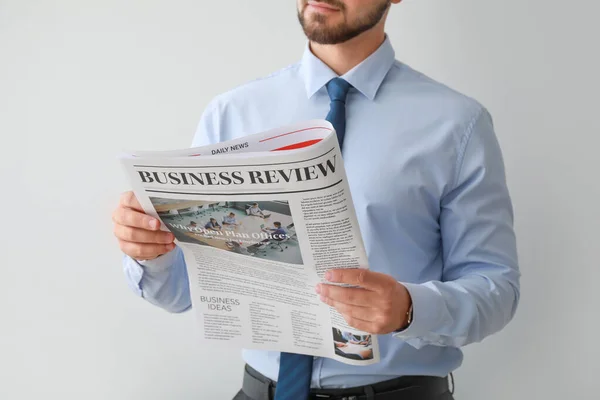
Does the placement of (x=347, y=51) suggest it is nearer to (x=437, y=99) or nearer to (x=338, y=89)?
(x=338, y=89)

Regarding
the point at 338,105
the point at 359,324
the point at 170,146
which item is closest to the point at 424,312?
the point at 359,324

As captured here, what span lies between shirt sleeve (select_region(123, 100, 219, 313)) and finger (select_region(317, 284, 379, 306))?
14.1 inches

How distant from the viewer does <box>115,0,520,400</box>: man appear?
1257 mm

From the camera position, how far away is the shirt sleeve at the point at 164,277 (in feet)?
4.10

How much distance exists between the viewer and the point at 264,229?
1014mm

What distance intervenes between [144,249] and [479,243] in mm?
579

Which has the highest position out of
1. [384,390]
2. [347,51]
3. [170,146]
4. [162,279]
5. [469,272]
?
[347,51]

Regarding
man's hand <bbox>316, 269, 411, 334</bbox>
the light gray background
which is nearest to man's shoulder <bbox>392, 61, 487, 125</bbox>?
the light gray background

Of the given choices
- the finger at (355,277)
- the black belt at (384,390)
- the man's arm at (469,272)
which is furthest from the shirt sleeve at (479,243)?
the finger at (355,277)

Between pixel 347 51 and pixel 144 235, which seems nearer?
pixel 144 235

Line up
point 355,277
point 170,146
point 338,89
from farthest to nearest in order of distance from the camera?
point 170,146 < point 338,89 < point 355,277

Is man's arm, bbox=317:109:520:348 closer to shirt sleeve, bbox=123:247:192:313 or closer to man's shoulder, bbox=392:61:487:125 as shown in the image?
man's shoulder, bbox=392:61:487:125

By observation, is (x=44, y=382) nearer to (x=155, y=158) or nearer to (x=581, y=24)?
(x=155, y=158)

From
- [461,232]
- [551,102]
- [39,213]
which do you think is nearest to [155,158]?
[461,232]
